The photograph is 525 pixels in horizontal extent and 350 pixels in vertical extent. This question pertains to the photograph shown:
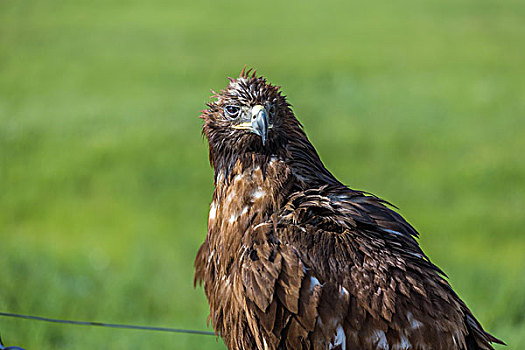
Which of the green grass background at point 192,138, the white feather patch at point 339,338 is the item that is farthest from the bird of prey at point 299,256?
the green grass background at point 192,138

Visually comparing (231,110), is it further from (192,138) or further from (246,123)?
(192,138)

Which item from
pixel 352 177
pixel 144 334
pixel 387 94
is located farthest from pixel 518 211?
pixel 144 334

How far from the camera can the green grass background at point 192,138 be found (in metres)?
7.93

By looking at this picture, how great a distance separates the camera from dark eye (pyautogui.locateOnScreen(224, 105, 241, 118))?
3485 millimetres

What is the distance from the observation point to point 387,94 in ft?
47.5

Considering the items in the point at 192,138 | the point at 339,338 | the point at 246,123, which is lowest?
the point at 339,338

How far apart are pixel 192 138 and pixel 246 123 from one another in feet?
29.2

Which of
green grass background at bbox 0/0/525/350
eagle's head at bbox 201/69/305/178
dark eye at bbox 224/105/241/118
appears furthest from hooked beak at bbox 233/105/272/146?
green grass background at bbox 0/0/525/350

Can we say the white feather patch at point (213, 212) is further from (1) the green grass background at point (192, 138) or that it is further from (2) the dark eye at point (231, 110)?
(1) the green grass background at point (192, 138)

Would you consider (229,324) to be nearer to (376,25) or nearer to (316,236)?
(316,236)

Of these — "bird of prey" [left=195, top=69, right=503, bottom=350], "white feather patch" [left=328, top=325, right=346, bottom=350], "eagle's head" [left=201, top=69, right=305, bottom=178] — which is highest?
"eagle's head" [left=201, top=69, right=305, bottom=178]

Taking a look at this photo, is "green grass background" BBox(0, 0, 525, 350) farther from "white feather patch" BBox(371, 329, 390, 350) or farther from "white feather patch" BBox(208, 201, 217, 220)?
"white feather patch" BBox(371, 329, 390, 350)

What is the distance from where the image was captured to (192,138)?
1225 centimetres

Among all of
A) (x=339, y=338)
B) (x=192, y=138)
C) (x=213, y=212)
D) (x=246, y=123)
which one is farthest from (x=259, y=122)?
(x=192, y=138)
